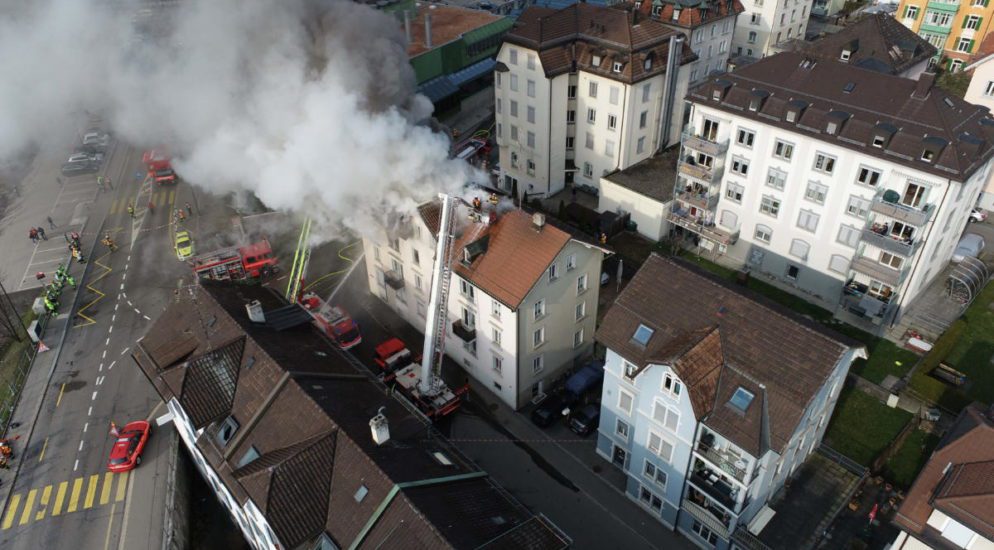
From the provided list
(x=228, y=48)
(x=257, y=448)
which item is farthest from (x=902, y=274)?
(x=228, y=48)

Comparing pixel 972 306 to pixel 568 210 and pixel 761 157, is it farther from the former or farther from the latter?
pixel 568 210

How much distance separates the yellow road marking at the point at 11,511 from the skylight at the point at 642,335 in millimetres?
32929

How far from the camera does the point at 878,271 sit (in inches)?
1641

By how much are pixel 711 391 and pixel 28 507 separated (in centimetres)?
3495

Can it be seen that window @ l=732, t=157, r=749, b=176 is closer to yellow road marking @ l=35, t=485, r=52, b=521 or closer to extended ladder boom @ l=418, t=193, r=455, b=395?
extended ladder boom @ l=418, t=193, r=455, b=395

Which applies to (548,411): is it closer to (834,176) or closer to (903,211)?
(834,176)

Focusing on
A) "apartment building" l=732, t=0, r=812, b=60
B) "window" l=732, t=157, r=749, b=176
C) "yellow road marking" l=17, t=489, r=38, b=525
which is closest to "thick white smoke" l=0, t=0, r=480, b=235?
"window" l=732, t=157, r=749, b=176

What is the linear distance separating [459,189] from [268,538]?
2101cm

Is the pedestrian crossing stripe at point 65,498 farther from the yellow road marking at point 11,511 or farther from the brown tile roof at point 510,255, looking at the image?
the brown tile roof at point 510,255

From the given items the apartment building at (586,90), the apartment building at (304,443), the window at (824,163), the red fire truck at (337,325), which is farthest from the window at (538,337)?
the apartment building at (586,90)

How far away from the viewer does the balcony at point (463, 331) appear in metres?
39.5

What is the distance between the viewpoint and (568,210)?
183ft

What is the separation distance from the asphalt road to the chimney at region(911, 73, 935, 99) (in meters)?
49.7

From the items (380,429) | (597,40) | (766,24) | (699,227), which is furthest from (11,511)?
(766,24)
